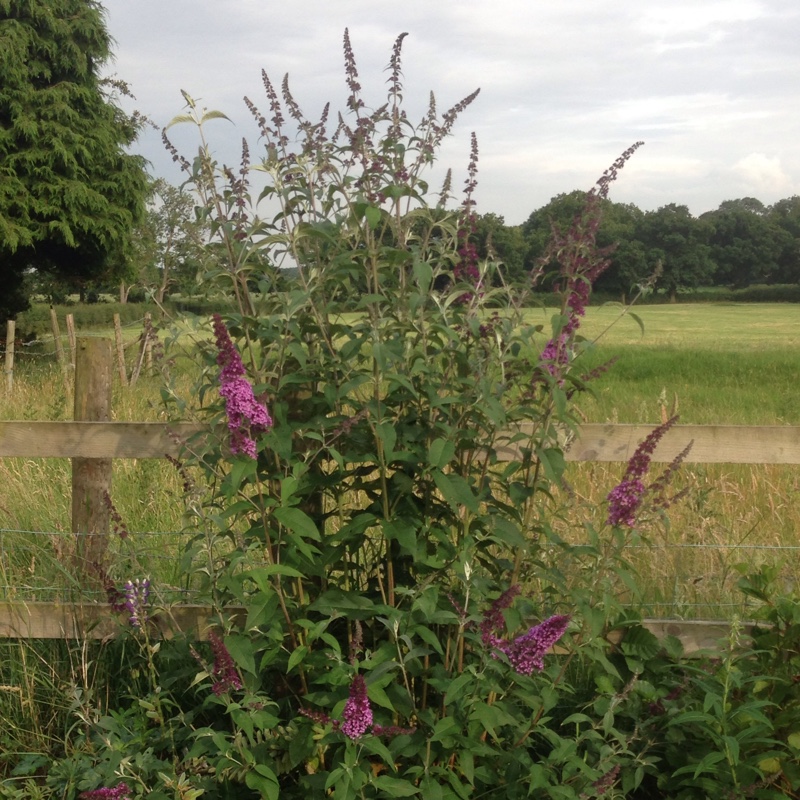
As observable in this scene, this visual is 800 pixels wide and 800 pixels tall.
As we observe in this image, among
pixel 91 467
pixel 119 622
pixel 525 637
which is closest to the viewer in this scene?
pixel 525 637

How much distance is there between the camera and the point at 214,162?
9.26ft

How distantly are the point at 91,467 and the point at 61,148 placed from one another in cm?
1746

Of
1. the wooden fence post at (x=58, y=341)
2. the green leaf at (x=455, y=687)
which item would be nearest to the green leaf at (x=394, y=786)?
the green leaf at (x=455, y=687)

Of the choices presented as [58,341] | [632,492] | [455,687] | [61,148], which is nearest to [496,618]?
[455,687]

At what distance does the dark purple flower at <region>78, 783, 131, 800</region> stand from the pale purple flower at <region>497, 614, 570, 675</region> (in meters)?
1.26

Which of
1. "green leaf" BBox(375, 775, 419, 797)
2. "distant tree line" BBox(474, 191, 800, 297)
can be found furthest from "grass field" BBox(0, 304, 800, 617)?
"distant tree line" BBox(474, 191, 800, 297)

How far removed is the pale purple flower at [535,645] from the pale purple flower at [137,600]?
1.29 m

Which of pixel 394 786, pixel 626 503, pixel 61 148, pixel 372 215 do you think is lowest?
pixel 394 786

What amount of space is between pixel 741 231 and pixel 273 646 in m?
63.2

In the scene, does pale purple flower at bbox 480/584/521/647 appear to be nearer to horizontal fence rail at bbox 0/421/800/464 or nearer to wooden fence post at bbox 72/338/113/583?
horizontal fence rail at bbox 0/421/800/464

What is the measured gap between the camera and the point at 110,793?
8.79ft

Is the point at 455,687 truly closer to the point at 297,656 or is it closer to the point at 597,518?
the point at 297,656

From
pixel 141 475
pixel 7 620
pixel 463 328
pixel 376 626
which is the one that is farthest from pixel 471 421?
pixel 141 475

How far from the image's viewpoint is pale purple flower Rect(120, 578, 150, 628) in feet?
10.1
